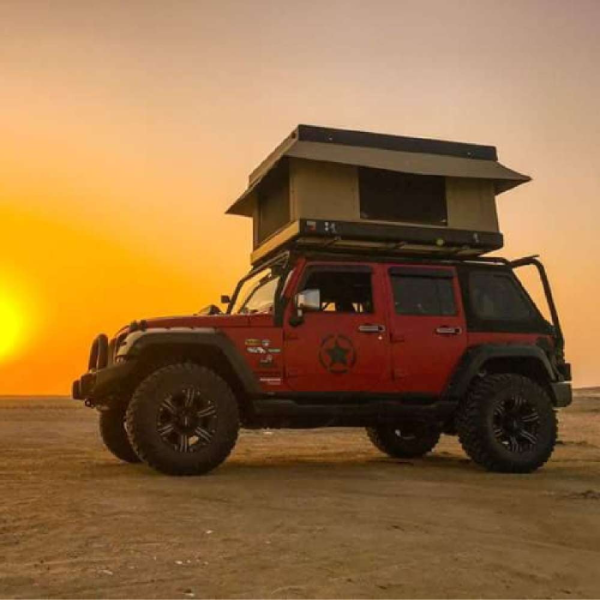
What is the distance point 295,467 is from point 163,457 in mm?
1515

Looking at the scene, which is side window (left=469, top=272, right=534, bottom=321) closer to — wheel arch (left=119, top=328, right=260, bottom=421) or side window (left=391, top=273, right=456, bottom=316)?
side window (left=391, top=273, right=456, bottom=316)

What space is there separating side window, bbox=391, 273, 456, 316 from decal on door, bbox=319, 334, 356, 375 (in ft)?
2.14

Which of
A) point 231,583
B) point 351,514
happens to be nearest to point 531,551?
point 351,514

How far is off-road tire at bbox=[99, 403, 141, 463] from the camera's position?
761cm

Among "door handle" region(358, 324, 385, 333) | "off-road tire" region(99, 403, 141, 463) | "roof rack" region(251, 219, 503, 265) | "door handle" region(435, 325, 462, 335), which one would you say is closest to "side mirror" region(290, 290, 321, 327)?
"door handle" region(358, 324, 385, 333)

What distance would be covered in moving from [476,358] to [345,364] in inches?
52.5

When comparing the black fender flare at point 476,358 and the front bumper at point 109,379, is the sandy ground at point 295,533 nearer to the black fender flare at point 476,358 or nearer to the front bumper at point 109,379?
the front bumper at point 109,379

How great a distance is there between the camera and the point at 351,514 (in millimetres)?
4566

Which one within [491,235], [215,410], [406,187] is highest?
[406,187]

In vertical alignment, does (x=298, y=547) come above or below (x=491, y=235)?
below

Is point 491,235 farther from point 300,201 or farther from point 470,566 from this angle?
point 470,566

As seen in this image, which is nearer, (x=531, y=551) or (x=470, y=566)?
(x=470, y=566)

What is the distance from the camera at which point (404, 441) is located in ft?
29.6

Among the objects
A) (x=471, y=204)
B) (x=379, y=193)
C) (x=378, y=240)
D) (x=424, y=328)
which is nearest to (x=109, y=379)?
(x=378, y=240)
